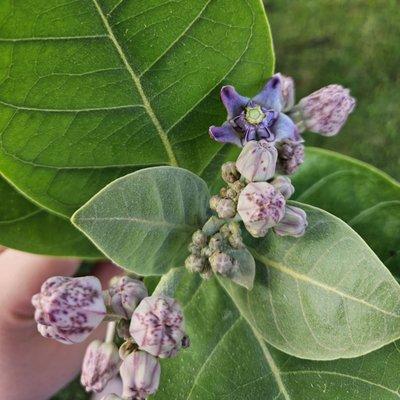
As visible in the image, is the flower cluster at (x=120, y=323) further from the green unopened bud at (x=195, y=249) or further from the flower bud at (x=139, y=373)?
the green unopened bud at (x=195, y=249)

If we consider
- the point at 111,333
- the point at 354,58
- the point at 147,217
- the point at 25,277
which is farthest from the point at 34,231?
the point at 354,58

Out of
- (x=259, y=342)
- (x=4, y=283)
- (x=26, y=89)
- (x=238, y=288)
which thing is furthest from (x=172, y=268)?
(x=4, y=283)

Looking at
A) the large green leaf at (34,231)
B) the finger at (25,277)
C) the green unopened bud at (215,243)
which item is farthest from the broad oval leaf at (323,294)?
the finger at (25,277)

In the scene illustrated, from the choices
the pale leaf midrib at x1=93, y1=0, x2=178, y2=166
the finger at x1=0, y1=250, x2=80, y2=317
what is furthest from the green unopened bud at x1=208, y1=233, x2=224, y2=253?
the finger at x1=0, y1=250, x2=80, y2=317

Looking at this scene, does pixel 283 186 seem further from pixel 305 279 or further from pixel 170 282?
pixel 170 282

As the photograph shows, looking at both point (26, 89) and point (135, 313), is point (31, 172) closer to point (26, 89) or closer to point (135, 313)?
point (26, 89)

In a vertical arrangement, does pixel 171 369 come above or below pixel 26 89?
below
